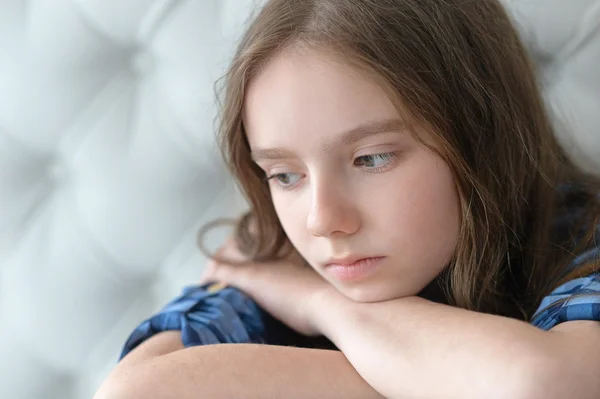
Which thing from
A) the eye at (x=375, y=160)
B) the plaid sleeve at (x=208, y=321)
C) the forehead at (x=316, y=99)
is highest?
the forehead at (x=316, y=99)

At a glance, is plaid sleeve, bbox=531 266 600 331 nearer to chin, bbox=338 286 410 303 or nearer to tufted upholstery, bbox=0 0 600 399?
chin, bbox=338 286 410 303

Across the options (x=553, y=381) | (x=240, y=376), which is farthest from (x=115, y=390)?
(x=553, y=381)

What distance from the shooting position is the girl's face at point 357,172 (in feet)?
2.32

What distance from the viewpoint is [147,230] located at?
3.64 feet

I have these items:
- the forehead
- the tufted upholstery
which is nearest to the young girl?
the forehead

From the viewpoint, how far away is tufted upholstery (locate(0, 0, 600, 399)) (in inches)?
42.3

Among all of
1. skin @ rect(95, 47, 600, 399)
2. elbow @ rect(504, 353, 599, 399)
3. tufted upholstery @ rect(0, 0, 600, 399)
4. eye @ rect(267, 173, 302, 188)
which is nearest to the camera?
elbow @ rect(504, 353, 599, 399)

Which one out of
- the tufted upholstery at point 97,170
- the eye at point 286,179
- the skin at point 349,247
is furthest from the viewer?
the tufted upholstery at point 97,170

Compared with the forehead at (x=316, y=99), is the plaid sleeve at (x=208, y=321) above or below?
below

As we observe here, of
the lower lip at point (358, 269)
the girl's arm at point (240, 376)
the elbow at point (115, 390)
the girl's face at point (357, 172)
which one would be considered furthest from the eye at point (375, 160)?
the elbow at point (115, 390)

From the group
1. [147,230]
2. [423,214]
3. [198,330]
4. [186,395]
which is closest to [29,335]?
[147,230]

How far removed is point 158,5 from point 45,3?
17cm

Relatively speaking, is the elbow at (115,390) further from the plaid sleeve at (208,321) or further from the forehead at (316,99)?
the forehead at (316,99)

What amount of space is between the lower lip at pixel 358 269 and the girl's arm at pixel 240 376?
84 millimetres
